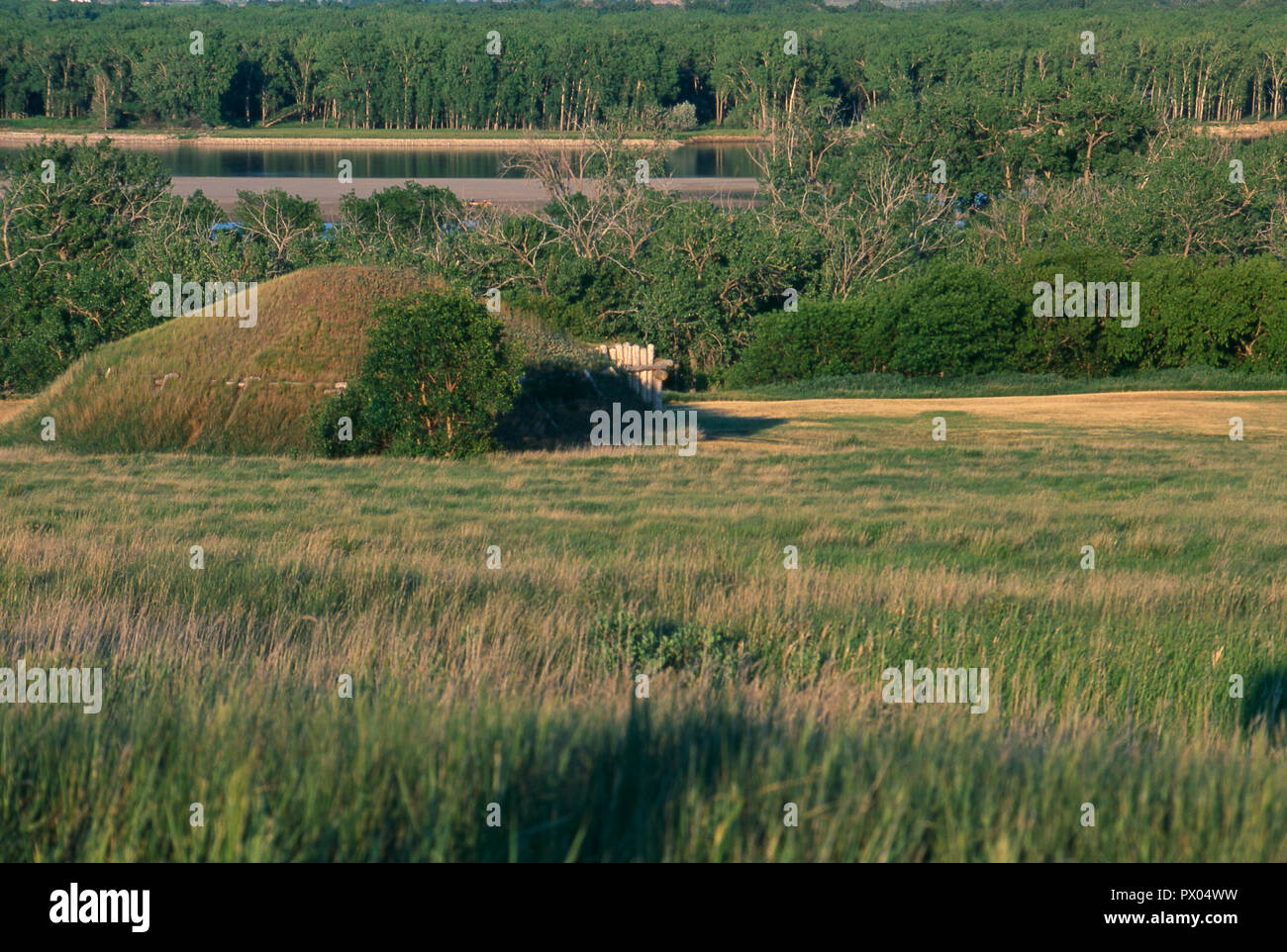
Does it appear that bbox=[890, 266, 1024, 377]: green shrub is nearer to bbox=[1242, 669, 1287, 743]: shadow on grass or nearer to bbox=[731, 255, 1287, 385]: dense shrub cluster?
bbox=[731, 255, 1287, 385]: dense shrub cluster

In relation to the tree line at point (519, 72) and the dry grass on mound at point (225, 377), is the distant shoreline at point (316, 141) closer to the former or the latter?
the tree line at point (519, 72)

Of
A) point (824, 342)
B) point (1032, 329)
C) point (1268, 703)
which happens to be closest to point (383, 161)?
point (824, 342)

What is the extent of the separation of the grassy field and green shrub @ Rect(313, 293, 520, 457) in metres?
5.35

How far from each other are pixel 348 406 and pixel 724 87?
119157mm

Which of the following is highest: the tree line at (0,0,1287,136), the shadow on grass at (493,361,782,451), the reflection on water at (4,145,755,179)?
the tree line at (0,0,1287,136)

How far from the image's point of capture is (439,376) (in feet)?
82.4

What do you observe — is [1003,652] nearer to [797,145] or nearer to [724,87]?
[797,145]

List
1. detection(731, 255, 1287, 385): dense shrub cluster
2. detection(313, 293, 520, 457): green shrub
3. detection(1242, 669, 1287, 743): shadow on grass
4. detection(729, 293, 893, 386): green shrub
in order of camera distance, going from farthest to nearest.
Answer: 1. detection(729, 293, 893, 386): green shrub
2. detection(731, 255, 1287, 385): dense shrub cluster
3. detection(313, 293, 520, 457): green shrub
4. detection(1242, 669, 1287, 743): shadow on grass

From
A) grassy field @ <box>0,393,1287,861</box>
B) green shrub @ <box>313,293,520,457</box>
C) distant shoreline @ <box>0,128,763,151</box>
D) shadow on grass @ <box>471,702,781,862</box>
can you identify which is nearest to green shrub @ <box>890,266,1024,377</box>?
green shrub @ <box>313,293,520,457</box>

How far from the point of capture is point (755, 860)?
3928 mm

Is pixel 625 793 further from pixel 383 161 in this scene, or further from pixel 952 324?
pixel 383 161

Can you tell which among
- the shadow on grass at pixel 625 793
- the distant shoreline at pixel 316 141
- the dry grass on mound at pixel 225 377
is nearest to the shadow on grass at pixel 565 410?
the dry grass on mound at pixel 225 377

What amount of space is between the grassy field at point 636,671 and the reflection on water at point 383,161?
9333cm

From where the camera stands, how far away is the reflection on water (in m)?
111
